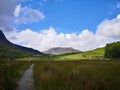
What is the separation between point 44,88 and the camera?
15.7 meters

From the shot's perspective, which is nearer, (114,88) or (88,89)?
(88,89)

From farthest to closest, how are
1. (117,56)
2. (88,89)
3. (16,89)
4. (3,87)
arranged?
(117,56), (16,89), (3,87), (88,89)

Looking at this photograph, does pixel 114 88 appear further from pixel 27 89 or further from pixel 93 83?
pixel 27 89

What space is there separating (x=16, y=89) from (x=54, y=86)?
13.2 feet

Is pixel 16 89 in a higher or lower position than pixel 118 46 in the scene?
lower

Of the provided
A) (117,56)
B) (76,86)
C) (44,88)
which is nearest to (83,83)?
(76,86)

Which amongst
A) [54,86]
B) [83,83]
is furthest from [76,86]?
[54,86]

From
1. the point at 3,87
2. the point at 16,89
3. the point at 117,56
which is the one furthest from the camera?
the point at 117,56

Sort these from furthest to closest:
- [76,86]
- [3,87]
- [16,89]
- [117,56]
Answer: [117,56]
[16,89]
[3,87]
[76,86]

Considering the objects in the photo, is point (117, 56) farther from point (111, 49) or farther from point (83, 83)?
point (83, 83)

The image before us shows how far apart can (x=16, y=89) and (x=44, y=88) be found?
3.07 meters

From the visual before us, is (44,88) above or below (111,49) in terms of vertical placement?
below

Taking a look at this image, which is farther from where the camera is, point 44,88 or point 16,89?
point 16,89

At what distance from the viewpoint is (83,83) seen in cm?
1376
